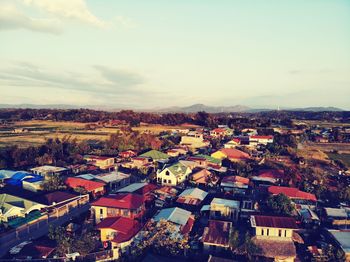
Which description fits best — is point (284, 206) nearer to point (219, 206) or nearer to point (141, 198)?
point (219, 206)

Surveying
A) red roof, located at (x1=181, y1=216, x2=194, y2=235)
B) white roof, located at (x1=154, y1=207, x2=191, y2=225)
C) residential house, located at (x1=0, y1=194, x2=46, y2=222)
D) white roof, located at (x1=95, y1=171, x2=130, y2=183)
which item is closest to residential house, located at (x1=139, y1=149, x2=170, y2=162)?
white roof, located at (x1=95, y1=171, x2=130, y2=183)

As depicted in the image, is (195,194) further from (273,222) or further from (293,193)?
(293,193)

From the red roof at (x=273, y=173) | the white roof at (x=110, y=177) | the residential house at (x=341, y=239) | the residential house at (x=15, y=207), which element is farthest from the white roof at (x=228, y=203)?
the residential house at (x=15, y=207)

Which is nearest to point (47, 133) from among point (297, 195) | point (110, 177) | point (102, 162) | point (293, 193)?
point (102, 162)

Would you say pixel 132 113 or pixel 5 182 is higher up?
pixel 132 113

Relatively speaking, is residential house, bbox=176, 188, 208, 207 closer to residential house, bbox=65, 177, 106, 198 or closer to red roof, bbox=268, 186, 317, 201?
red roof, bbox=268, 186, 317, 201

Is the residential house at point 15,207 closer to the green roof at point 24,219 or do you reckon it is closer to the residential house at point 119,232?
the green roof at point 24,219

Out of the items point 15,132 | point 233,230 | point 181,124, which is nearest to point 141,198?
point 233,230
